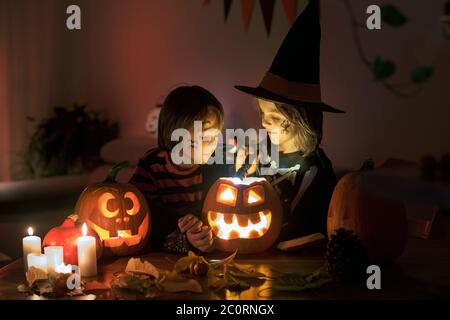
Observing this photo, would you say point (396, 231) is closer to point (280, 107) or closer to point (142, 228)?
point (280, 107)

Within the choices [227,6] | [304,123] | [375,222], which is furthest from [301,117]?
[227,6]

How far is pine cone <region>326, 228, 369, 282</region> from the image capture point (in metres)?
1.21

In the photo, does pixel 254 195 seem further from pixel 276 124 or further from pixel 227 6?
pixel 227 6

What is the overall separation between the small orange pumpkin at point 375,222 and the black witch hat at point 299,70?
26 cm

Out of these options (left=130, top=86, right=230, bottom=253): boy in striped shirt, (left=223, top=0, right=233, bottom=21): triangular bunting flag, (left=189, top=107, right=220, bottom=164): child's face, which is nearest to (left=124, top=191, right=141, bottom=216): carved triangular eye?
(left=130, top=86, right=230, bottom=253): boy in striped shirt

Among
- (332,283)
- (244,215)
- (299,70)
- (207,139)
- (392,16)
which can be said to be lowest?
(332,283)

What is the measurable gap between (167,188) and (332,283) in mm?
565

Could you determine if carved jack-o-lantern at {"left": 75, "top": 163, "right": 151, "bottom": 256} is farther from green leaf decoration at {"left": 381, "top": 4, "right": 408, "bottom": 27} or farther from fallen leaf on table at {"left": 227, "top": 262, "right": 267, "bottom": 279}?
green leaf decoration at {"left": 381, "top": 4, "right": 408, "bottom": 27}

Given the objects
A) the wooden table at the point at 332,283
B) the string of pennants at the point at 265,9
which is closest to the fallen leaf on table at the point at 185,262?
the wooden table at the point at 332,283

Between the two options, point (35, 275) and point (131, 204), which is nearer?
point (35, 275)

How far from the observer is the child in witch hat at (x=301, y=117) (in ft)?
4.89

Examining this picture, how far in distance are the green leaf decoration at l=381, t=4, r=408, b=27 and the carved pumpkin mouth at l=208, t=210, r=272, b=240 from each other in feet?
4.25

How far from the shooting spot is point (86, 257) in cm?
126

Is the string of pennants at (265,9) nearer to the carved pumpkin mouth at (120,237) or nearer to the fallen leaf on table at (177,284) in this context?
the carved pumpkin mouth at (120,237)
